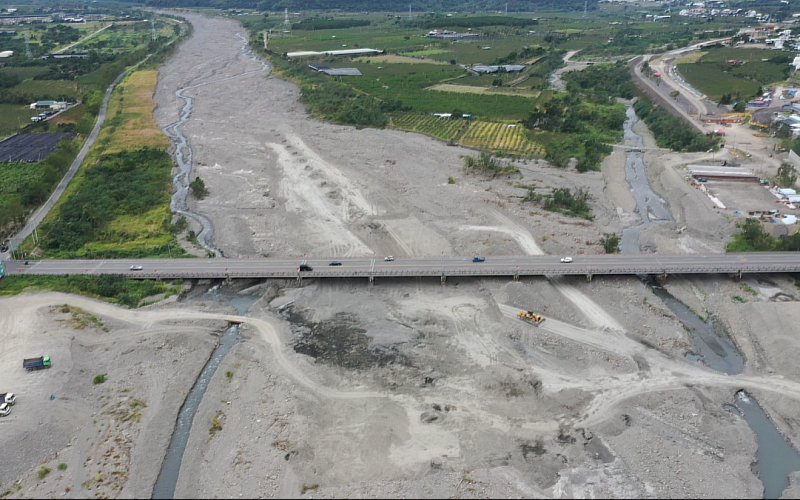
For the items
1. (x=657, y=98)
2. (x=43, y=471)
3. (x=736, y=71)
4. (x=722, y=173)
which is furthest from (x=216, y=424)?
(x=736, y=71)

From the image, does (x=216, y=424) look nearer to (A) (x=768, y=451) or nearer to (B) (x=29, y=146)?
(A) (x=768, y=451)

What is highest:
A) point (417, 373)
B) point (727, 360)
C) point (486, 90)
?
point (486, 90)

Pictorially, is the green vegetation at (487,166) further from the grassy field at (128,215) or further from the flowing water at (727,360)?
the grassy field at (128,215)

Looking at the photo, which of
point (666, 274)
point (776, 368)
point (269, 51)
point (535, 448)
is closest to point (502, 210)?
point (666, 274)

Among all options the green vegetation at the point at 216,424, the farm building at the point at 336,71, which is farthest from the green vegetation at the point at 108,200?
the farm building at the point at 336,71

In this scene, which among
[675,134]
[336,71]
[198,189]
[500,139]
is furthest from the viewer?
[336,71]

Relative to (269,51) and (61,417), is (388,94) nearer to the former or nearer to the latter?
(269,51)
